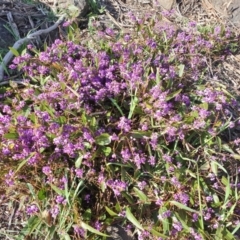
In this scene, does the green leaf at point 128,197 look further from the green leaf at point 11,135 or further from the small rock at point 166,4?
the small rock at point 166,4

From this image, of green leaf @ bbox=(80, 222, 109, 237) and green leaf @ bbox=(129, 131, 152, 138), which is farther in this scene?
green leaf @ bbox=(129, 131, 152, 138)

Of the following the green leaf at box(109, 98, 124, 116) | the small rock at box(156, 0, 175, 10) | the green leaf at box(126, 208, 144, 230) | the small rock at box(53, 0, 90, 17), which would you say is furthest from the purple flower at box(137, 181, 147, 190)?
the small rock at box(156, 0, 175, 10)

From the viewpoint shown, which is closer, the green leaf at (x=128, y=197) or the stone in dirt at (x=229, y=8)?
the green leaf at (x=128, y=197)

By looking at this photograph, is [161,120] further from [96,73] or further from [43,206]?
[43,206]

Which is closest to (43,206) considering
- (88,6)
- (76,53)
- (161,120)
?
(161,120)

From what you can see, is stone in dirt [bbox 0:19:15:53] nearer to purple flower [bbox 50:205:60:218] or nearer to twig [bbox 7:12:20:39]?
twig [bbox 7:12:20:39]

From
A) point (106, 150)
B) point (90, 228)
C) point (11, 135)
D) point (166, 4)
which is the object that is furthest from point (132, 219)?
point (166, 4)

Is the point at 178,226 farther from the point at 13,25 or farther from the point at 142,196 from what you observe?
the point at 13,25

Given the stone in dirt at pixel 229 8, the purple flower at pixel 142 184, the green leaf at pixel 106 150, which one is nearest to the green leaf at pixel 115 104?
the green leaf at pixel 106 150
